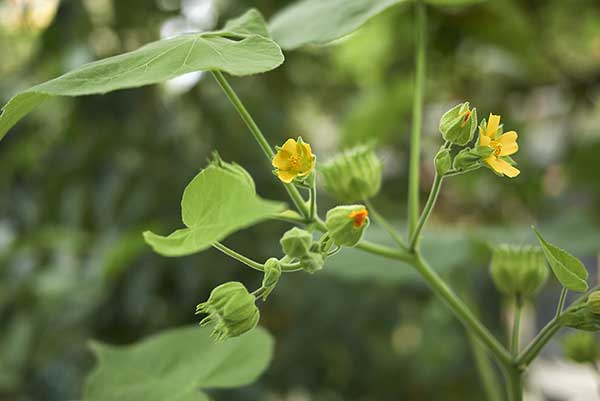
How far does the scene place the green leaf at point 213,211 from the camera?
21cm

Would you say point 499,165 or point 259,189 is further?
point 259,189

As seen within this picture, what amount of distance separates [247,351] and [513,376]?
185 mm

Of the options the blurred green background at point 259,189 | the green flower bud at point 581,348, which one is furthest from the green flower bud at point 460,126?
the blurred green background at point 259,189

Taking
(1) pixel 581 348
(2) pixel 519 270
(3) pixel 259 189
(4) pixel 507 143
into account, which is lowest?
(3) pixel 259 189

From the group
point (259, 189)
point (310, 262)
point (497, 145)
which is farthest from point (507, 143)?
point (259, 189)

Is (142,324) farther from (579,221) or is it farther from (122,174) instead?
(579,221)

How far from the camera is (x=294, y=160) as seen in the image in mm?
281

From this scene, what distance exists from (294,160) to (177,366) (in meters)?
0.23

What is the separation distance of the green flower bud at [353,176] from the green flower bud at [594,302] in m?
0.14

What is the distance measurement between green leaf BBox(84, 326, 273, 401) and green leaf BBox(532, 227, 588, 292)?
202mm

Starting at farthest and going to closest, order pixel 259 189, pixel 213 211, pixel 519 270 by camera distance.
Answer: pixel 259 189 → pixel 519 270 → pixel 213 211

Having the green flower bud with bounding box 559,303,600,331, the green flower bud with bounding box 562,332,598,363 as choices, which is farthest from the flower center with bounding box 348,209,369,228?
the green flower bud with bounding box 562,332,598,363

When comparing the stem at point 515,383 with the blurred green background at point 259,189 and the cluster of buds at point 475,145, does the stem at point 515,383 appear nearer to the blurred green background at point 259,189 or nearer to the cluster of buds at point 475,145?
the cluster of buds at point 475,145

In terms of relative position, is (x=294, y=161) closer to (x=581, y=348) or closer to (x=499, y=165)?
(x=499, y=165)
